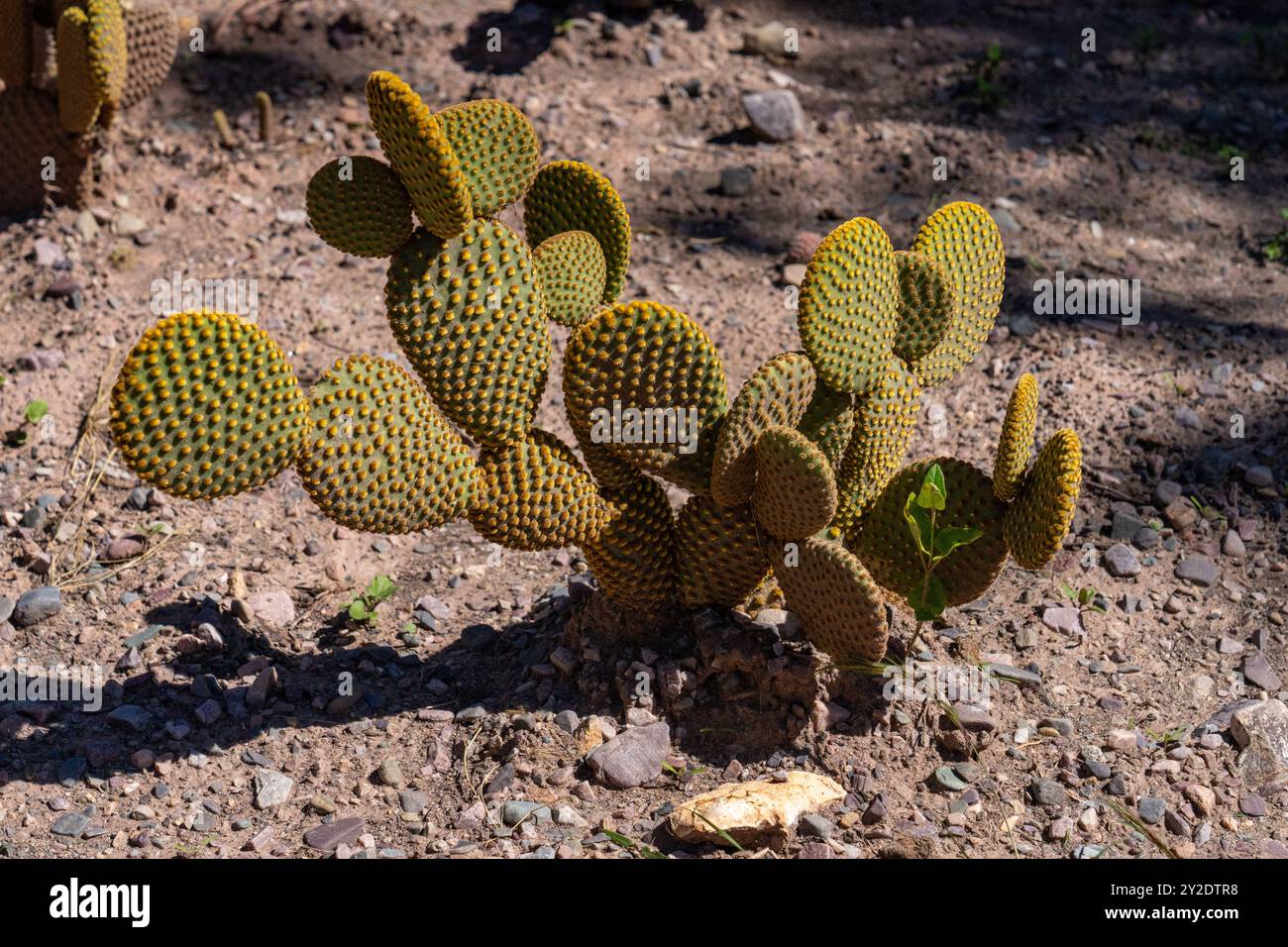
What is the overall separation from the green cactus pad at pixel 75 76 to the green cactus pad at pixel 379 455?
8.94 feet

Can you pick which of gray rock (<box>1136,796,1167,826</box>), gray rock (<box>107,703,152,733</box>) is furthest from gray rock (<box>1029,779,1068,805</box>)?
gray rock (<box>107,703,152,733</box>)

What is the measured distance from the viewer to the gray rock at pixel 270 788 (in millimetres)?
3195

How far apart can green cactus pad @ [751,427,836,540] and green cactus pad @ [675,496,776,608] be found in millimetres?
122

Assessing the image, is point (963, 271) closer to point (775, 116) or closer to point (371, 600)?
point (371, 600)

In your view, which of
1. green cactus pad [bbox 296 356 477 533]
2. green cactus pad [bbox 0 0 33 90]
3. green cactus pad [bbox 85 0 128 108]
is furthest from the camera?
green cactus pad [bbox 0 0 33 90]

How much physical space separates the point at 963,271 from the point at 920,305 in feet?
0.56

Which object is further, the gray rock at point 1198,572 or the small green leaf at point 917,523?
the gray rock at point 1198,572

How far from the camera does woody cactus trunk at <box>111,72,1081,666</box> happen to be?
275 cm

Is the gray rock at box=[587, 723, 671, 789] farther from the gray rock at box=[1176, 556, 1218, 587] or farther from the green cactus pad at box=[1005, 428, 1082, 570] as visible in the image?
the gray rock at box=[1176, 556, 1218, 587]

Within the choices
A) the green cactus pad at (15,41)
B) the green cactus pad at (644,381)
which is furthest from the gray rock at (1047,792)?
the green cactus pad at (15,41)

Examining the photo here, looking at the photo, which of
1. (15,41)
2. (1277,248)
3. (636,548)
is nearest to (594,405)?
(636,548)

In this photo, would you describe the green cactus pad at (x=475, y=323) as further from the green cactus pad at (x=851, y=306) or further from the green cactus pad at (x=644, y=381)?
the green cactus pad at (x=851, y=306)

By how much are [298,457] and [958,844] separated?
1.64 metres

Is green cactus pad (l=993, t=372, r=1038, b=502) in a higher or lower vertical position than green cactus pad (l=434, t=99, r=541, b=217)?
lower
